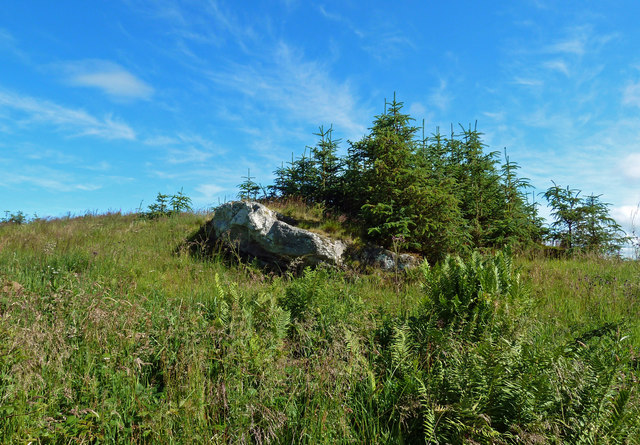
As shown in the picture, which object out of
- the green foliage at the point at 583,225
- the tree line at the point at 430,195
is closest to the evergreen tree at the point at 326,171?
the tree line at the point at 430,195

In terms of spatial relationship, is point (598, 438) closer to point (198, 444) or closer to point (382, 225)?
point (198, 444)

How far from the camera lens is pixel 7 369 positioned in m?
3.15

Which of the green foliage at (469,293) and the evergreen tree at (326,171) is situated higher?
the evergreen tree at (326,171)

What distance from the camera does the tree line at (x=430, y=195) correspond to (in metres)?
10.0

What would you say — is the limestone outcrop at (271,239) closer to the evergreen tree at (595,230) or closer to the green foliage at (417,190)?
the green foliage at (417,190)

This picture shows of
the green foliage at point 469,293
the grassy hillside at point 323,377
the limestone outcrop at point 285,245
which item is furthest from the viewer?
the limestone outcrop at point 285,245

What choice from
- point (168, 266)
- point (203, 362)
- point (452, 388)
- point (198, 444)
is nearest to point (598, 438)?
point (452, 388)

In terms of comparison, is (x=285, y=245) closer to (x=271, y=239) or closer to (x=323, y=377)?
(x=271, y=239)

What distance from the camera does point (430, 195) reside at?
984 centimetres

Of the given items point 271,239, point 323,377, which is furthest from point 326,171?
point 323,377

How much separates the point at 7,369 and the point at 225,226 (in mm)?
7872

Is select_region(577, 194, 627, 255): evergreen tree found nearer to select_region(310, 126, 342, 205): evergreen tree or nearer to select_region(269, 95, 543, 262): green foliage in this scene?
select_region(269, 95, 543, 262): green foliage

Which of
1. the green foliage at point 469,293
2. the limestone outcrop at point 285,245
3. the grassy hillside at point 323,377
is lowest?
the grassy hillside at point 323,377

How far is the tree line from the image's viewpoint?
32.8 feet
